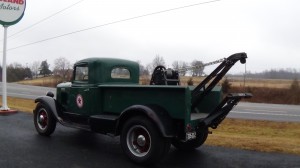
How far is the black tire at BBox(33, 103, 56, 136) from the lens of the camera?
28.2 ft

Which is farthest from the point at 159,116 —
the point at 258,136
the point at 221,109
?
the point at 258,136

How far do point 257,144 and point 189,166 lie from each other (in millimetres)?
2487

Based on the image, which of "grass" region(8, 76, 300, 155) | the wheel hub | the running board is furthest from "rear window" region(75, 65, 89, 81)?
"grass" region(8, 76, 300, 155)

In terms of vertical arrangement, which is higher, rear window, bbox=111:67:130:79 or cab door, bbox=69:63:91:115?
rear window, bbox=111:67:130:79

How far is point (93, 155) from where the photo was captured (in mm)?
6734

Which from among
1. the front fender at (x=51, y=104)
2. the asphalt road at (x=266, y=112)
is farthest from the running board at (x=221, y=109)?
the asphalt road at (x=266, y=112)

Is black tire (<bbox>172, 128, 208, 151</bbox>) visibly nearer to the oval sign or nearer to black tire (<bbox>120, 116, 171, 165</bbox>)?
black tire (<bbox>120, 116, 171, 165</bbox>)

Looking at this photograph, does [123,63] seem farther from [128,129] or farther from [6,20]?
[6,20]

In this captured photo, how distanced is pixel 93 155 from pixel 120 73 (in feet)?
7.59

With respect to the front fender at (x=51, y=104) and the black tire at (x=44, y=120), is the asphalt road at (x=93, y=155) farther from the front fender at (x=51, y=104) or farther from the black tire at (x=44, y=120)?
the front fender at (x=51, y=104)

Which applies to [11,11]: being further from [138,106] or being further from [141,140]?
[141,140]

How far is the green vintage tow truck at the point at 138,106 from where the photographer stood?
598 cm

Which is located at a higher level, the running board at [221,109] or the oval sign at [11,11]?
the oval sign at [11,11]

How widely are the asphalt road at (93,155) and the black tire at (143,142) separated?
182 millimetres
